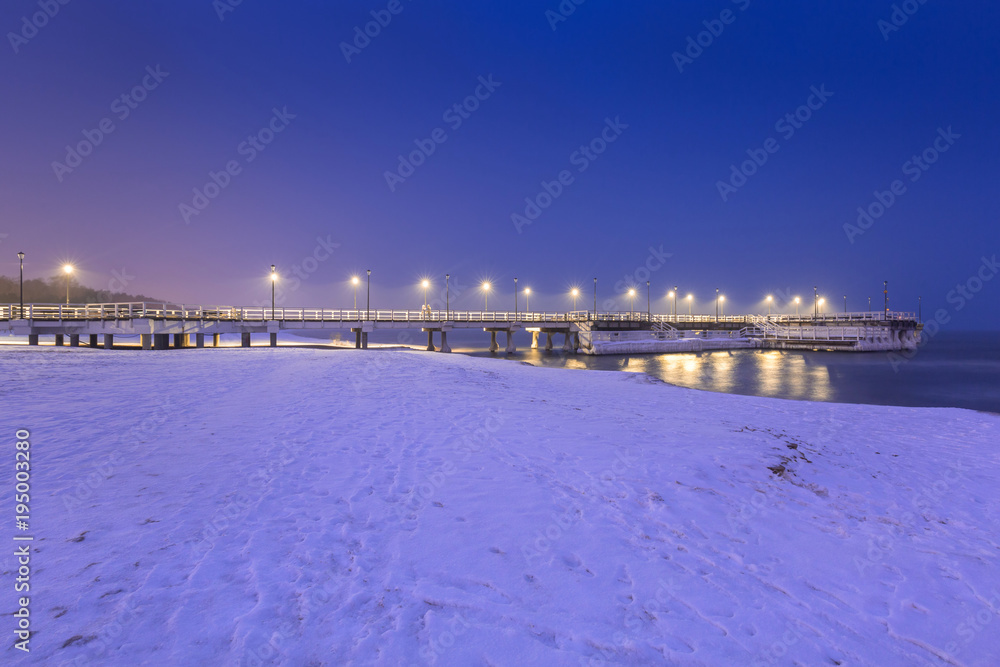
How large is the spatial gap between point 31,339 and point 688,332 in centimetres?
7459

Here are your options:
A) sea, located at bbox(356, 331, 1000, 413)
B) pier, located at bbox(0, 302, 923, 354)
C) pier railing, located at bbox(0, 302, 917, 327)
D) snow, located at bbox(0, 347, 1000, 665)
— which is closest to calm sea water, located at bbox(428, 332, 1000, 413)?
sea, located at bbox(356, 331, 1000, 413)

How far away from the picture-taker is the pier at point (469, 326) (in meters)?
31.8

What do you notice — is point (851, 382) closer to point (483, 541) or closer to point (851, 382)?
point (851, 382)

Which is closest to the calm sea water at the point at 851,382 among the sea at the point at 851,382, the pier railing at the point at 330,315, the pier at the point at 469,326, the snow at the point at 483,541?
the sea at the point at 851,382

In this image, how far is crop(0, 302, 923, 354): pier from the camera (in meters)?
31.8

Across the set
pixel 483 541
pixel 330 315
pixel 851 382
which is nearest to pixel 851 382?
pixel 851 382

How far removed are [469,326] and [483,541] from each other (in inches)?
1939

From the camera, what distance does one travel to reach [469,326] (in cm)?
5388

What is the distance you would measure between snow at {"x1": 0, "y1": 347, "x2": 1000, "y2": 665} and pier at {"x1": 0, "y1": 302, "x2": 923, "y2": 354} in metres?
27.9

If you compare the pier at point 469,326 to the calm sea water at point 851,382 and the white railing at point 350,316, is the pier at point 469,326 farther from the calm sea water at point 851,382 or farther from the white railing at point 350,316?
the calm sea water at point 851,382

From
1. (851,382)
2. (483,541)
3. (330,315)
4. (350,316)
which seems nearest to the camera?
(483,541)

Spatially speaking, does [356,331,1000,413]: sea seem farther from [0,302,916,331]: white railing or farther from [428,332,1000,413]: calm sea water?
[0,302,916,331]: white railing

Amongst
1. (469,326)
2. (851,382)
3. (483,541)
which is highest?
(469,326)

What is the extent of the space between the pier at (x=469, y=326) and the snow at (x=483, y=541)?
2789 centimetres
